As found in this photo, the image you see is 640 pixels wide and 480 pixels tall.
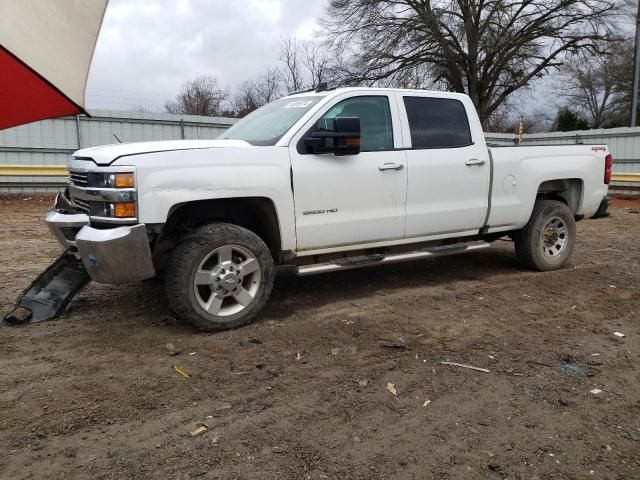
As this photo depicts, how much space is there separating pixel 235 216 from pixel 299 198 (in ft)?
2.03

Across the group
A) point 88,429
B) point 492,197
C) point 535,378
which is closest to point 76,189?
point 88,429

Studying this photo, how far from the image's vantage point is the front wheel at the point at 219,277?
4258 mm

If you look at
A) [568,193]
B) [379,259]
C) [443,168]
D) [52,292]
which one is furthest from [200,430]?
[568,193]

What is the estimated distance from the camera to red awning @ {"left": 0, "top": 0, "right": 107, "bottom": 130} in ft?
6.79

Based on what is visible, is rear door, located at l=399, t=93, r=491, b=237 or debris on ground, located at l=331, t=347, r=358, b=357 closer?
debris on ground, located at l=331, t=347, r=358, b=357

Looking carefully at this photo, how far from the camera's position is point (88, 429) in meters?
2.97

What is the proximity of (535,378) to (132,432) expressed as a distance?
8.34 ft

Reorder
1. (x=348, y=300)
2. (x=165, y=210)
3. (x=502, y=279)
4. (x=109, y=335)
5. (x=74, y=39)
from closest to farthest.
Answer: (x=74, y=39)
(x=165, y=210)
(x=109, y=335)
(x=348, y=300)
(x=502, y=279)

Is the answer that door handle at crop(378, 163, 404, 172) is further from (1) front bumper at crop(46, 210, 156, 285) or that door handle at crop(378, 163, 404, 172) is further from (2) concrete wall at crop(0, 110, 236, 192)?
(2) concrete wall at crop(0, 110, 236, 192)

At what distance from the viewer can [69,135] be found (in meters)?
15.2

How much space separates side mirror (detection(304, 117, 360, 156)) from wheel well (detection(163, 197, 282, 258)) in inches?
25.3

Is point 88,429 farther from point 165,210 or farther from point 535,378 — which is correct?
point 535,378

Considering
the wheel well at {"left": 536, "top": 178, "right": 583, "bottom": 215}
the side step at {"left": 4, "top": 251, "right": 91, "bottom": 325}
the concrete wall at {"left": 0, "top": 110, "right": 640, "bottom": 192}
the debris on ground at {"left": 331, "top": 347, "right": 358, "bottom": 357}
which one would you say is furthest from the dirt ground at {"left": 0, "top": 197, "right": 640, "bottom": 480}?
the concrete wall at {"left": 0, "top": 110, "right": 640, "bottom": 192}

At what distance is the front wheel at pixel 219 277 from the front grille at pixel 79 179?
87 centimetres
